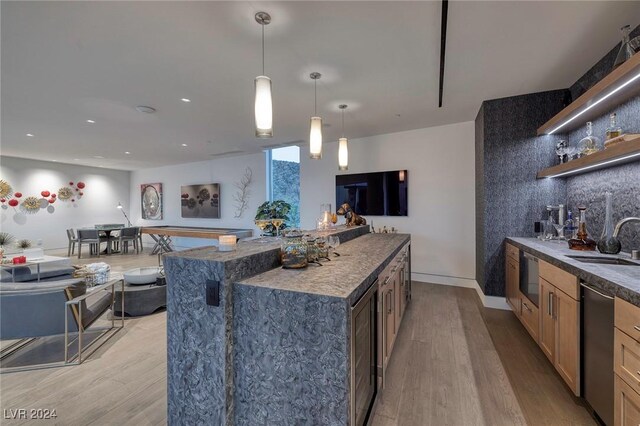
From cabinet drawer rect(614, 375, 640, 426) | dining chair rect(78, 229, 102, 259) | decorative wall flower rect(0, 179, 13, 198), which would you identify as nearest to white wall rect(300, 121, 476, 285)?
cabinet drawer rect(614, 375, 640, 426)

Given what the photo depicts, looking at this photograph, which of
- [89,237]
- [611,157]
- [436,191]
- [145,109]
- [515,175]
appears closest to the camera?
[611,157]

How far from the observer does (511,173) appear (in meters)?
3.50

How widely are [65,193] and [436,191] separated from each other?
1071cm

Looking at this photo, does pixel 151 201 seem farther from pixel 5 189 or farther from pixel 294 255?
pixel 294 255

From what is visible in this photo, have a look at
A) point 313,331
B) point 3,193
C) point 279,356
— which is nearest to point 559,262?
point 313,331

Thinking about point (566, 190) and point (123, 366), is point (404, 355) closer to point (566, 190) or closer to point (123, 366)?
point (123, 366)

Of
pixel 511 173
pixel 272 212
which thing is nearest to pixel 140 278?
pixel 272 212

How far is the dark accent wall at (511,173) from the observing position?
336 centimetres

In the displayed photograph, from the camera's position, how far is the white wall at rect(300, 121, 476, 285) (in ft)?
14.8

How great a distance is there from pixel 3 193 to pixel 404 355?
1080 centimetres

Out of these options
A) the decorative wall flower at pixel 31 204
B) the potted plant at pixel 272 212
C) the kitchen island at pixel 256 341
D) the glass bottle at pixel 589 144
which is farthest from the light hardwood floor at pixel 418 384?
the decorative wall flower at pixel 31 204

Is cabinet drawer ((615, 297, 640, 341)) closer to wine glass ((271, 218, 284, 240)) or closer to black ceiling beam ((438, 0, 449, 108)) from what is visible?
black ceiling beam ((438, 0, 449, 108))

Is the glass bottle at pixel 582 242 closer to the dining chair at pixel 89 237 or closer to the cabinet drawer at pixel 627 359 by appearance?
the cabinet drawer at pixel 627 359

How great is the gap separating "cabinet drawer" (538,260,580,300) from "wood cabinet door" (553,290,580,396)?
4 centimetres
